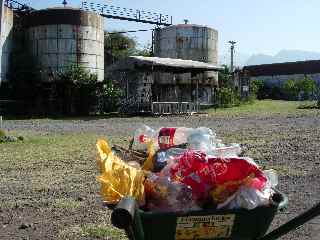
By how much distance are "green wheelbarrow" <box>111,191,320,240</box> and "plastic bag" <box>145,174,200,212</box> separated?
0.27 ft

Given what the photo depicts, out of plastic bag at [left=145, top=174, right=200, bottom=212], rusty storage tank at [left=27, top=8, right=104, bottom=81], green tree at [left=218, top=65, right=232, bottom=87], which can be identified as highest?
rusty storage tank at [left=27, top=8, right=104, bottom=81]

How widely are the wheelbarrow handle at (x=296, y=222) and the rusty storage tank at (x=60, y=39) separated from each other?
30151 mm

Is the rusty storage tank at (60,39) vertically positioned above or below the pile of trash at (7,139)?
above

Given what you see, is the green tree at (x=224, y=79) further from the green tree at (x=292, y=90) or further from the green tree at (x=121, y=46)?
the green tree at (x=292, y=90)

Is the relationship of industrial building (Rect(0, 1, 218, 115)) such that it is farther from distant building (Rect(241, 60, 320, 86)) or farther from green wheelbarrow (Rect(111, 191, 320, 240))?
distant building (Rect(241, 60, 320, 86))

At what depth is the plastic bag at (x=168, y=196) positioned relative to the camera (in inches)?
109

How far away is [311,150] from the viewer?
1179 cm

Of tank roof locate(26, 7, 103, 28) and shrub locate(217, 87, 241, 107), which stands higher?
tank roof locate(26, 7, 103, 28)

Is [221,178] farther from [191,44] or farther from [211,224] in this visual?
[191,44]

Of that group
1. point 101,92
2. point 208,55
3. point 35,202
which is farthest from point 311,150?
point 208,55

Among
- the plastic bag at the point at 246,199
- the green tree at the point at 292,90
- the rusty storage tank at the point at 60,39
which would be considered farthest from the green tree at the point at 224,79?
the plastic bag at the point at 246,199

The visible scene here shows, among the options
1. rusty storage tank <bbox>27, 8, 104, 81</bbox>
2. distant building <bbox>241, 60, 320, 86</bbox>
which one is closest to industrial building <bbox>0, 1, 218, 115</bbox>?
rusty storage tank <bbox>27, 8, 104, 81</bbox>

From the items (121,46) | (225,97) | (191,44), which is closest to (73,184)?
(225,97)

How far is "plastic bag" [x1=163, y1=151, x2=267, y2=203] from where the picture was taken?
2773mm
